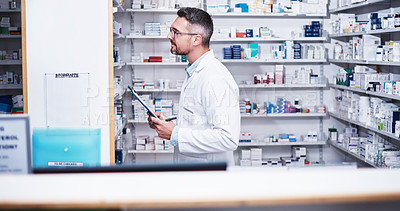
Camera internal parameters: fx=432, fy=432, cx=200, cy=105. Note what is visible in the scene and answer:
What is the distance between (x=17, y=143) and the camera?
5.36ft

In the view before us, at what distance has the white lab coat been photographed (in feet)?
8.20

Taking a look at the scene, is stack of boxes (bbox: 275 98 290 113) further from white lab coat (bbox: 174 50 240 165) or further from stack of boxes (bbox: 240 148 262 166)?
white lab coat (bbox: 174 50 240 165)

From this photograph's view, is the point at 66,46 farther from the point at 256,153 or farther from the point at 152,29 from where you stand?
the point at 256,153

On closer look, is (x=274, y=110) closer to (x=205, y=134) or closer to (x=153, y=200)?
(x=205, y=134)

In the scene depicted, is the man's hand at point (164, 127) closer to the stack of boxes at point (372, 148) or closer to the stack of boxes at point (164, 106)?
the stack of boxes at point (372, 148)

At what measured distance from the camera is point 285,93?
634cm

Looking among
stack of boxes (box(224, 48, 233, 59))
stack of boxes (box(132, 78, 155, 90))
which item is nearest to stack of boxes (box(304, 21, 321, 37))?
stack of boxes (box(224, 48, 233, 59))

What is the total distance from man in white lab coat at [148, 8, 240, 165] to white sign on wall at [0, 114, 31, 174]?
1.09 metres

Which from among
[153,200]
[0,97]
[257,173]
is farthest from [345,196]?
[0,97]

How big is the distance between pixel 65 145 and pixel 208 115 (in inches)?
37.5

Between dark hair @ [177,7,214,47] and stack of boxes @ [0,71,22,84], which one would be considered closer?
dark hair @ [177,7,214,47]

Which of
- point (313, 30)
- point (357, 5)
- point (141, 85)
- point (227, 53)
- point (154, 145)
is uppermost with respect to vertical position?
point (357, 5)

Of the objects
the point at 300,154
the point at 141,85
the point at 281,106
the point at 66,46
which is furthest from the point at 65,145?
the point at 300,154

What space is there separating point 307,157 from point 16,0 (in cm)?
467
